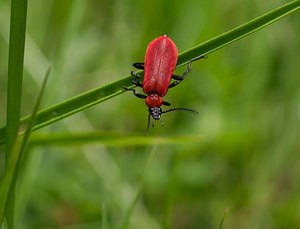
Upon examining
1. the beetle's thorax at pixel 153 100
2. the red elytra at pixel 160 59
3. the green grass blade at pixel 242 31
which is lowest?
the green grass blade at pixel 242 31

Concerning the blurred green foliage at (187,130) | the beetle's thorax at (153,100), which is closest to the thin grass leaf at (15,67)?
the beetle's thorax at (153,100)

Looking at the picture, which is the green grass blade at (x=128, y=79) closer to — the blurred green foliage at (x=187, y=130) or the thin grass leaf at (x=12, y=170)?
the thin grass leaf at (x=12, y=170)

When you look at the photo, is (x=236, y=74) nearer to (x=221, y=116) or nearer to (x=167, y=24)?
(x=221, y=116)

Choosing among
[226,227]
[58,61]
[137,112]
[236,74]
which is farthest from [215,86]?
[58,61]

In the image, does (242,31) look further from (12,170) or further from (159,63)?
(159,63)

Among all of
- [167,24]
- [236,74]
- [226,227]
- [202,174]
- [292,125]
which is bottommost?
[226,227]

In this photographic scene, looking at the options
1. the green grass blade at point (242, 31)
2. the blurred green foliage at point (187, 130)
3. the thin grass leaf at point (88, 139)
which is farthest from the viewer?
the blurred green foliage at point (187, 130)
